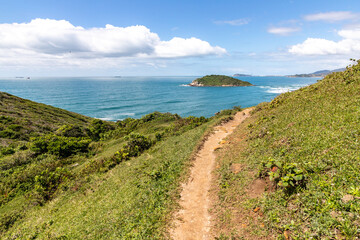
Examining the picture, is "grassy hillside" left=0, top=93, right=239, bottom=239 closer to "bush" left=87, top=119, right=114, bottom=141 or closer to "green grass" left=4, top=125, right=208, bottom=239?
"green grass" left=4, top=125, right=208, bottom=239

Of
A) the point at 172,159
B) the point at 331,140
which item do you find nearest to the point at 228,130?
the point at 172,159

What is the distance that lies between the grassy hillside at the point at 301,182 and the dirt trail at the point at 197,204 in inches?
44.0

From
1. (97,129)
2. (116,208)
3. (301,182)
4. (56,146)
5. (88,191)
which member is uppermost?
(301,182)

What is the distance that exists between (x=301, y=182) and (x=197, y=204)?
6.62 metres

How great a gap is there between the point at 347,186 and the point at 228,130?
70.3 ft

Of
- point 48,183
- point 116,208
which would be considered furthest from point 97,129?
point 116,208

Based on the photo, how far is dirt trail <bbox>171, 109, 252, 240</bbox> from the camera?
10.1 m

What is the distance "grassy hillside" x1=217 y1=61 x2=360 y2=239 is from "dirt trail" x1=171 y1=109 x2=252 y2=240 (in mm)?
1119

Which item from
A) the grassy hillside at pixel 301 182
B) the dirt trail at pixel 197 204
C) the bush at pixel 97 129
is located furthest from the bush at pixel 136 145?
the bush at pixel 97 129

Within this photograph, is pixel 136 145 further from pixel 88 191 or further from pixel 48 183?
pixel 48 183

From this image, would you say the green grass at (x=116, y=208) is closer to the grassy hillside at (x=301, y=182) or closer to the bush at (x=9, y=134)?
the grassy hillside at (x=301, y=182)

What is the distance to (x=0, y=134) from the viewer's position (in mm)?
39938

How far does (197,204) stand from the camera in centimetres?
1234

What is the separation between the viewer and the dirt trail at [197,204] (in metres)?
10.1
